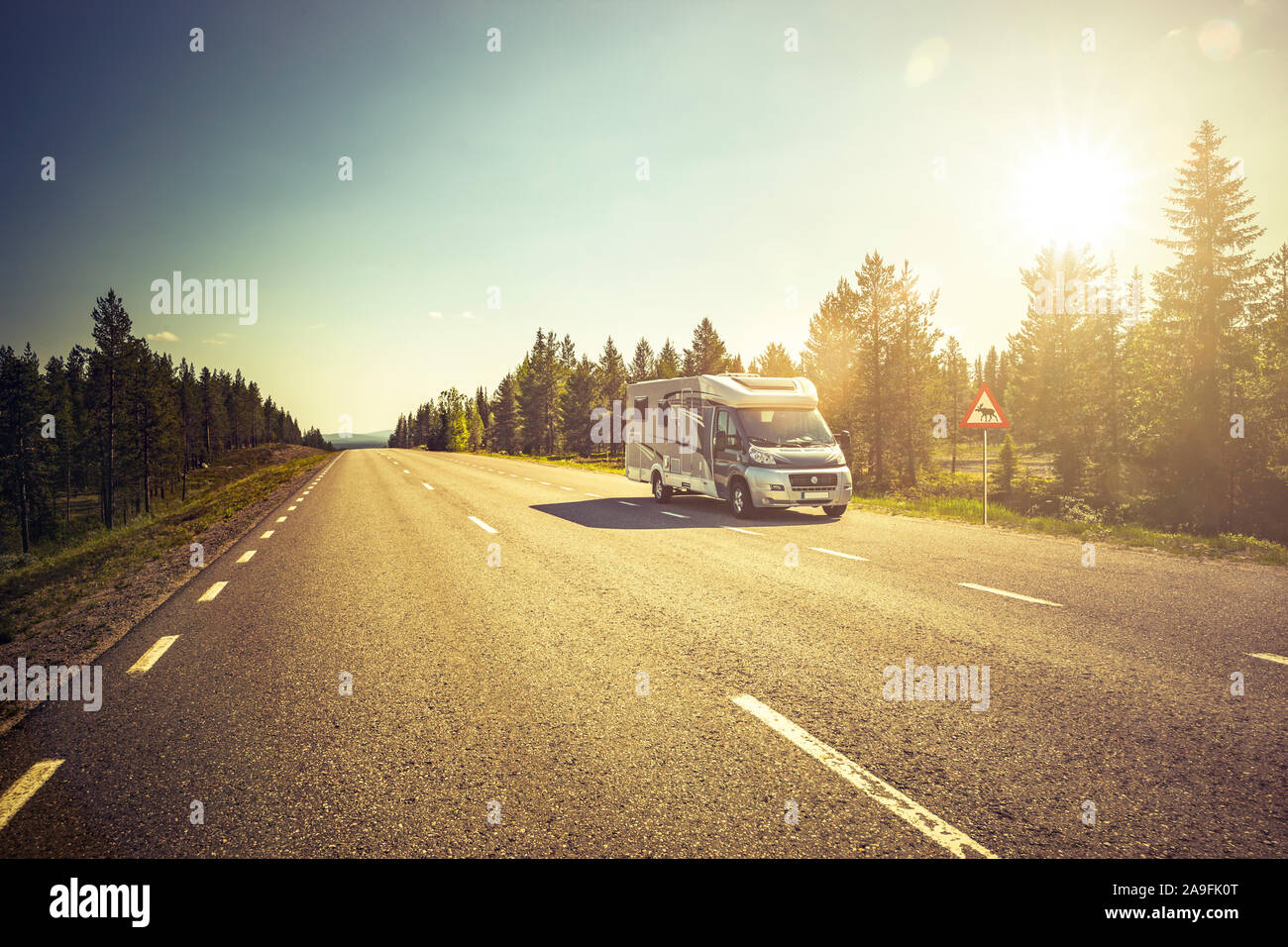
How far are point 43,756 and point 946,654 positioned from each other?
6.03m

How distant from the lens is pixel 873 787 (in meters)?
2.96

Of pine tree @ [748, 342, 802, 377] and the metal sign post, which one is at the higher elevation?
pine tree @ [748, 342, 802, 377]

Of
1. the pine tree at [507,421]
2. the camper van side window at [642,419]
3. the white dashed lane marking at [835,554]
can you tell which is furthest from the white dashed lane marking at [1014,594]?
the pine tree at [507,421]

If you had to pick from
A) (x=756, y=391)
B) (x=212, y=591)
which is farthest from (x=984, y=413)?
(x=212, y=591)

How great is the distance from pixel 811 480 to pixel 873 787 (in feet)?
35.1

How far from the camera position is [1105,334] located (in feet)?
123

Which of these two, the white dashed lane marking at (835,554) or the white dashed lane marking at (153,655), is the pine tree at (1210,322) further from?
the white dashed lane marking at (153,655)

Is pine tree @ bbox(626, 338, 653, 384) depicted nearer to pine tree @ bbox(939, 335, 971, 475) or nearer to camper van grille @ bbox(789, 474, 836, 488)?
pine tree @ bbox(939, 335, 971, 475)

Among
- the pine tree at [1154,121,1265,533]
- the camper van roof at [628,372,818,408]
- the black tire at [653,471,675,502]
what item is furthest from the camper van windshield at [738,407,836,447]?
the pine tree at [1154,121,1265,533]

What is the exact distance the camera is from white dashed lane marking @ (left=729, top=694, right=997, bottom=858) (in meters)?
2.51

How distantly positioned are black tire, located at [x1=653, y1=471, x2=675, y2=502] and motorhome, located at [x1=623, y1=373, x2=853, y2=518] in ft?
0.14

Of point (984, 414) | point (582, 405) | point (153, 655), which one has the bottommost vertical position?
point (153, 655)

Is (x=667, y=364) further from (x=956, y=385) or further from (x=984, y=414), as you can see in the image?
(x=984, y=414)
